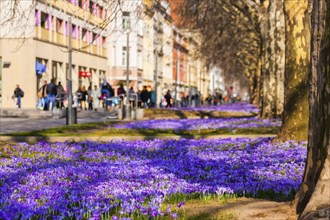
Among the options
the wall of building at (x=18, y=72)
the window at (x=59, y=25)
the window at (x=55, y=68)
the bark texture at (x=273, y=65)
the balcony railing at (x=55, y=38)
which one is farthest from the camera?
the window at (x=59, y=25)

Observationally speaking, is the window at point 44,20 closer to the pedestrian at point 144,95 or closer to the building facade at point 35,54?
the building facade at point 35,54

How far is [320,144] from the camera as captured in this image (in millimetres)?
5145

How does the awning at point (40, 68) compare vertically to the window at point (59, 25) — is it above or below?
below

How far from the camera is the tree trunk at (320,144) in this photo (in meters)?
4.80

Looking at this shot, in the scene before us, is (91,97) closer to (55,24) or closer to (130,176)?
(55,24)

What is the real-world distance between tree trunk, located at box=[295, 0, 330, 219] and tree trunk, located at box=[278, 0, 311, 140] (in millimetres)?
7147

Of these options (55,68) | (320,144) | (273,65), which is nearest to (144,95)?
(55,68)

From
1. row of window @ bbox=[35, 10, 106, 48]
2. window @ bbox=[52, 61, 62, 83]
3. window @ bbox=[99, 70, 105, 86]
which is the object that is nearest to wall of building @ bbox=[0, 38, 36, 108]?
row of window @ bbox=[35, 10, 106, 48]

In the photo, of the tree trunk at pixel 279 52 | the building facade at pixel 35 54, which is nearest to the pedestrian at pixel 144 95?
the building facade at pixel 35 54

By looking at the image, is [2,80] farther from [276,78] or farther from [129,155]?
[129,155]

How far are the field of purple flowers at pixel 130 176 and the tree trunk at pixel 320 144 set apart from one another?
3.41ft

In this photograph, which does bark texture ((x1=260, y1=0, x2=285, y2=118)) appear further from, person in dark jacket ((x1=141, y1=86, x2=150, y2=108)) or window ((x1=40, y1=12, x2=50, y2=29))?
window ((x1=40, y1=12, x2=50, y2=29))

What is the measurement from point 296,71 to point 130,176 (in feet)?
21.6

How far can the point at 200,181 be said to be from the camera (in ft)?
24.2
